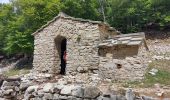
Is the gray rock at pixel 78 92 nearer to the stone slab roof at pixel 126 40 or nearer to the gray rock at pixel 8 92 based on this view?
the stone slab roof at pixel 126 40

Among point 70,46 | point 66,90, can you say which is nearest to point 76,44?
point 70,46

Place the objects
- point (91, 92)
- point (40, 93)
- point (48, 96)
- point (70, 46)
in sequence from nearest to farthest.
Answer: point (91, 92), point (48, 96), point (40, 93), point (70, 46)

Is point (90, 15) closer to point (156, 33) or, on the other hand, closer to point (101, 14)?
point (101, 14)

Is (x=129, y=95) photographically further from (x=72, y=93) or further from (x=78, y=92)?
(x=72, y=93)

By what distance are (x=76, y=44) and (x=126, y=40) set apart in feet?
9.19

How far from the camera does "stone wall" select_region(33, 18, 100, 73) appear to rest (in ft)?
48.9

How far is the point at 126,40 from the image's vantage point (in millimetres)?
14039

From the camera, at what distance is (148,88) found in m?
12.9

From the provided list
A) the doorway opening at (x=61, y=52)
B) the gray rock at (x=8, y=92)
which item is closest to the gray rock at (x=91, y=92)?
the gray rock at (x=8, y=92)

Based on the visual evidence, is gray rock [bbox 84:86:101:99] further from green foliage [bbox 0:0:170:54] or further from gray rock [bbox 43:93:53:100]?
green foliage [bbox 0:0:170:54]

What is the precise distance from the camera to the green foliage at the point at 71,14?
2683 cm

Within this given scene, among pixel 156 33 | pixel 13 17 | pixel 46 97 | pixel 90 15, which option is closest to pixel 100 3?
pixel 90 15

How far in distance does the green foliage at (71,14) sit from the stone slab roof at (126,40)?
13.0 metres

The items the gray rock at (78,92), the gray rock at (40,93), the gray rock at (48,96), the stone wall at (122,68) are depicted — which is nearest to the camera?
the gray rock at (78,92)
